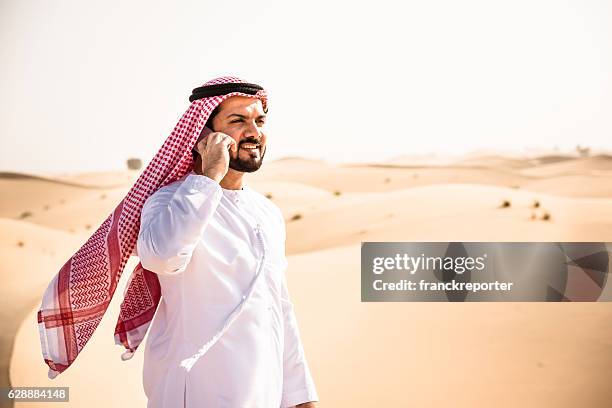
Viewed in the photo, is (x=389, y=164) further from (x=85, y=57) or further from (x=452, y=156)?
(x=85, y=57)

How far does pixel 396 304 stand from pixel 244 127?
2.59 meters

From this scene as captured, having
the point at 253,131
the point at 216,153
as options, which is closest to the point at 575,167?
the point at 253,131

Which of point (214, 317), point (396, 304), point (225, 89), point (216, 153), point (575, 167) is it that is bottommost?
point (396, 304)

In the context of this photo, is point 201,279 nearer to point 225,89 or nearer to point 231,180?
point 231,180

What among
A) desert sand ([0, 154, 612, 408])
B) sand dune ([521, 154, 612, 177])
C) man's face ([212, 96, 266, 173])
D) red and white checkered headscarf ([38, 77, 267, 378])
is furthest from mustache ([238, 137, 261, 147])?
sand dune ([521, 154, 612, 177])

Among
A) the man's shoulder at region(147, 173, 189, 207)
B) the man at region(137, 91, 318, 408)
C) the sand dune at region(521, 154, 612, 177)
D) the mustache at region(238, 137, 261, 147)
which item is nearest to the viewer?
the man at region(137, 91, 318, 408)

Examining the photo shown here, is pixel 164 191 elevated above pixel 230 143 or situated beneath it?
situated beneath

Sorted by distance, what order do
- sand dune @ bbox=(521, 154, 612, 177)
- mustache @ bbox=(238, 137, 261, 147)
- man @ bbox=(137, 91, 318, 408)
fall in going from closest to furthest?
man @ bbox=(137, 91, 318, 408) → mustache @ bbox=(238, 137, 261, 147) → sand dune @ bbox=(521, 154, 612, 177)

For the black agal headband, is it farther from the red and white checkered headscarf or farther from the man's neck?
the man's neck

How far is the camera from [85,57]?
4.79m

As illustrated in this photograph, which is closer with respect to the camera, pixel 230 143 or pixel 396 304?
pixel 230 143

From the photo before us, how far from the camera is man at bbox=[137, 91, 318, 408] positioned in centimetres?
205

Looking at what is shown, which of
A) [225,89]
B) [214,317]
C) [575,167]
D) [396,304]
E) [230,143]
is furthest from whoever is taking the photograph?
[575,167]

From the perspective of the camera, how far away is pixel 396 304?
466cm
